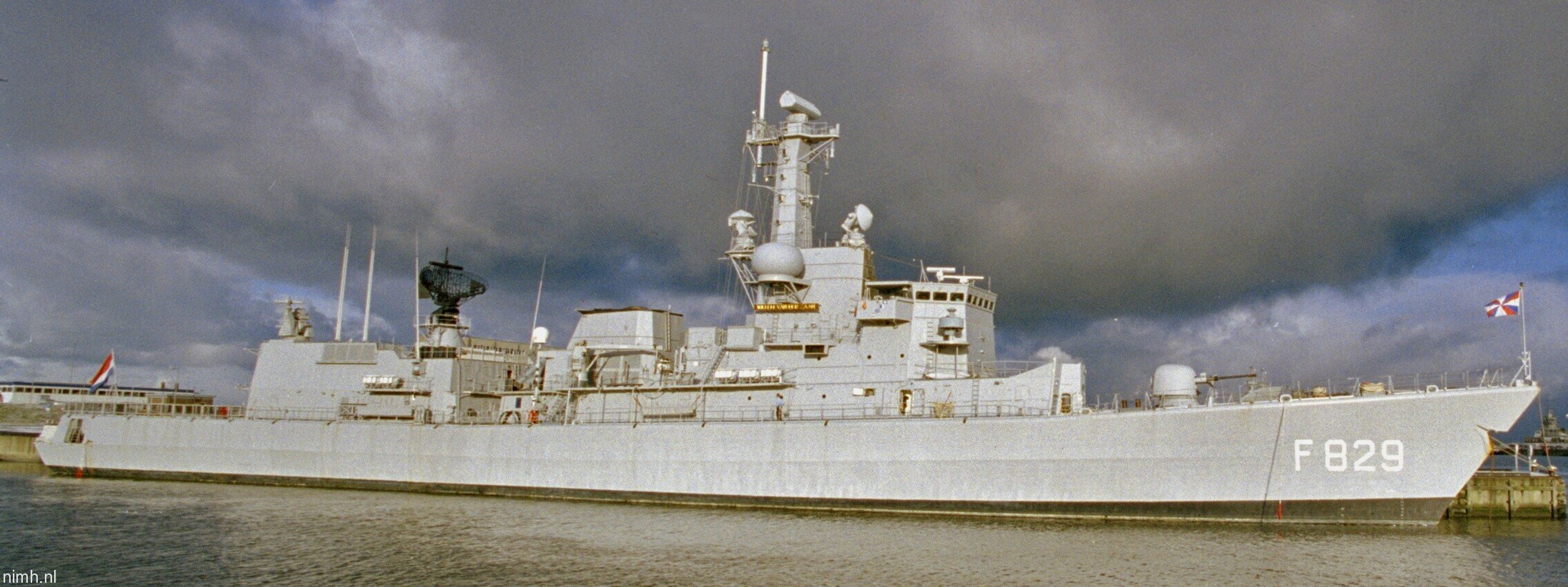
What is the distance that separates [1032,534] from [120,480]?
93.9ft

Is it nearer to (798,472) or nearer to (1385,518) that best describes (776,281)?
(798,472)

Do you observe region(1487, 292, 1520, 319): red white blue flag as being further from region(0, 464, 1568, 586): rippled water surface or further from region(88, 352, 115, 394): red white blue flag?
region(88, 352, 115, 394): red white blue flag

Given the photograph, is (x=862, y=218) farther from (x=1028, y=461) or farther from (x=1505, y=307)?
(x=1505, y=307)

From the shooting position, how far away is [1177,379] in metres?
19.6

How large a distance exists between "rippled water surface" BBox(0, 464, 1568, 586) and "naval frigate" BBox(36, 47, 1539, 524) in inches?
33.3

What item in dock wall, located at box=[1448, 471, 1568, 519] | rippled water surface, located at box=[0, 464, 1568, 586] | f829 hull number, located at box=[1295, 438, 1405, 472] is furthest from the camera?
dock wall, located at box=[1448, 471, 1568, 519]

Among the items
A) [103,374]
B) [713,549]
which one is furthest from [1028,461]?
[103,374]

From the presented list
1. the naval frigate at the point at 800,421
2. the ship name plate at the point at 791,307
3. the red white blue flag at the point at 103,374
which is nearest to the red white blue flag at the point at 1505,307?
the naval frigate at the point at 800,421

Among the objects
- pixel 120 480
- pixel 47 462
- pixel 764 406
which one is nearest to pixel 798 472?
pixel 764 406

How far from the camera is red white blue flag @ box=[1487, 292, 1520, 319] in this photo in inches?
701

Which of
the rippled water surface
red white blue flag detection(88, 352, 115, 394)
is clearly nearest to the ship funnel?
the rippled water surface

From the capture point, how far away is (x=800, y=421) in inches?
862

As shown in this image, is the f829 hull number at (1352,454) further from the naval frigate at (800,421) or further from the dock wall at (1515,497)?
the dock wall at (1515,497)

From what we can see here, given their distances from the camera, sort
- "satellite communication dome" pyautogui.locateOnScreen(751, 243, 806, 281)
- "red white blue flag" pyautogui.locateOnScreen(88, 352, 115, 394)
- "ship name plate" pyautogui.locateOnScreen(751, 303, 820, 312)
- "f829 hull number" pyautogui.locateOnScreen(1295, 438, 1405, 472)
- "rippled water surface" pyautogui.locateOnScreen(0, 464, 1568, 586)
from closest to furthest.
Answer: "rippled water surface" pyautogui.locateOnScreen(0, 464, 1568, 586)
"f829 hull number" pyautogui.locateOnScreen(1295, 438, 1405, 472)
"satellite communication dome" pyautogui.locateOnScreen(751, 243, 806, 281)
"ship name plate" pyautogui.locateOnScreen(751, 303, 820, 312)
"red white blue flag" pyautogui.locateOnScreen(88, 352, 115, 394)
